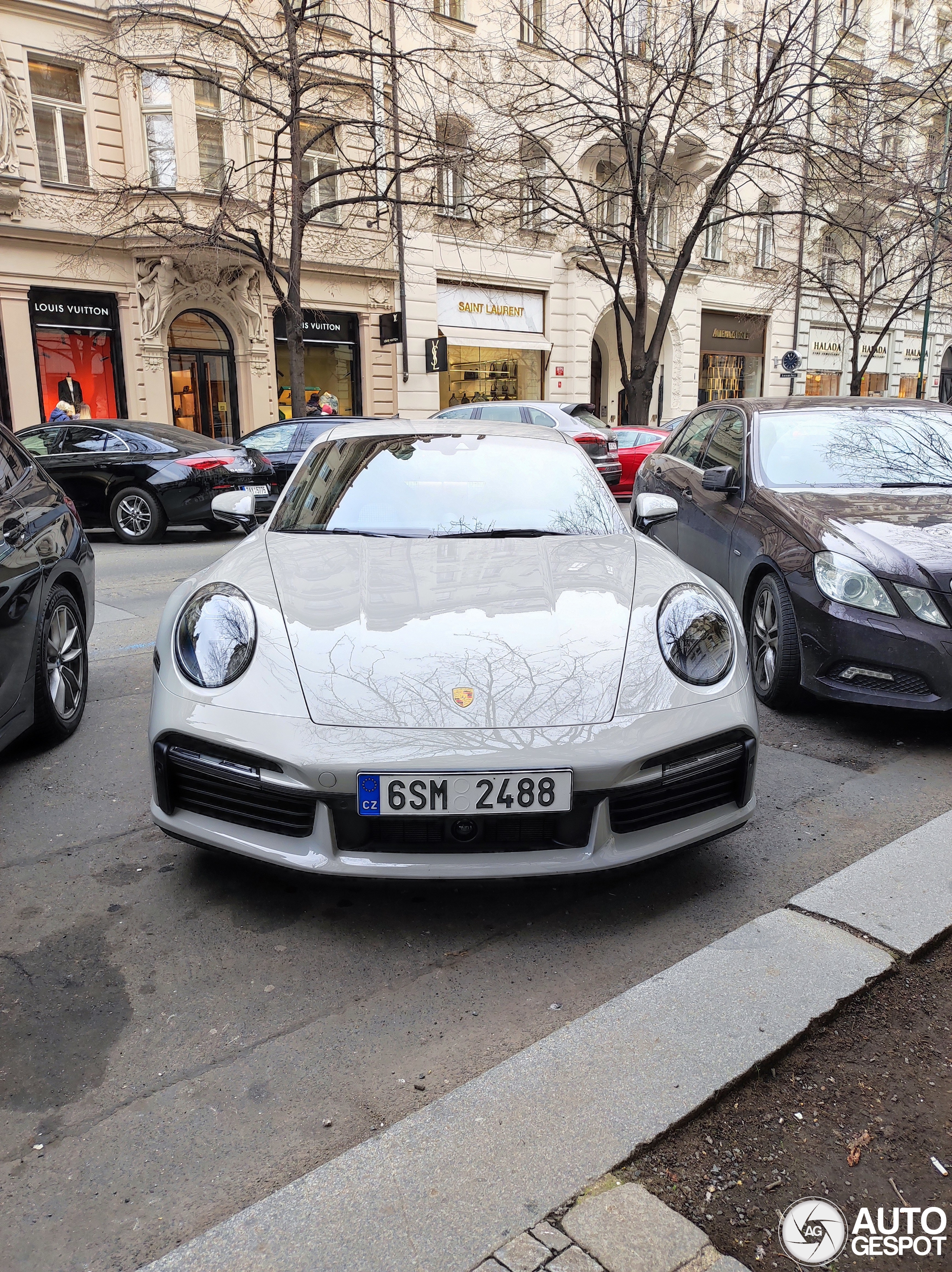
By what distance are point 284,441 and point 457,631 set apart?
1044cm

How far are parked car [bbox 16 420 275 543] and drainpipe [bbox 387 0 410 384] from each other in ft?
21.7

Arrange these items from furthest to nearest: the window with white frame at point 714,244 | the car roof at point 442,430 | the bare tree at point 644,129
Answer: the window with white frame at point 714,244 < the bare tree at point 644,129 < the car roof at point 442,430

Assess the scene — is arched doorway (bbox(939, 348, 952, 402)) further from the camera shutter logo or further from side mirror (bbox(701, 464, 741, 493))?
the camera shutter logo

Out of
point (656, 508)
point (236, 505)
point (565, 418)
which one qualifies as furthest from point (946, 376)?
point (236, 505)

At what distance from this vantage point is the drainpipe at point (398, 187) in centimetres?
1578

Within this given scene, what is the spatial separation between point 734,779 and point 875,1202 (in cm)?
121

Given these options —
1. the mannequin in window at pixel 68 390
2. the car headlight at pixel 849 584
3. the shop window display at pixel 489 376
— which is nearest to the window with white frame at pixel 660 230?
the shop window display at pixel 489 376

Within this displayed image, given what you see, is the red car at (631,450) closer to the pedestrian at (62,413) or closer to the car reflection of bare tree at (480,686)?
the pedestrian at (62,413)

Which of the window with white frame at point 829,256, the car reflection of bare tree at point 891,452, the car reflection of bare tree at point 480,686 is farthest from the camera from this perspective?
the window with white frame at point 829,256

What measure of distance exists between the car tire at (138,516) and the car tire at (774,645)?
799cm

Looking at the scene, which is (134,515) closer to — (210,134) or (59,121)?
(59,121)

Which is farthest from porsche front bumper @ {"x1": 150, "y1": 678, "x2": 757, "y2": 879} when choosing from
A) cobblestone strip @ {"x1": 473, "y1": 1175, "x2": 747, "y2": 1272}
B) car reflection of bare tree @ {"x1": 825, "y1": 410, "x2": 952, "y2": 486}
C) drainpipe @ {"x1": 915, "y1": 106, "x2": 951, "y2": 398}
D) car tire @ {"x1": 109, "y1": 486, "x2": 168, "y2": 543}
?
drainpipe @ {"x1": 915, "y1": 106, "x2": 951, "y2": 398}

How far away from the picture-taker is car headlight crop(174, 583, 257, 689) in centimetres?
277

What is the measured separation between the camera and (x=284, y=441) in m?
12.6
